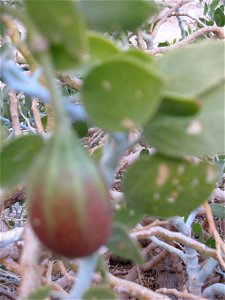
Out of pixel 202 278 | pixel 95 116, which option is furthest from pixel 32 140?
pixel 202 278

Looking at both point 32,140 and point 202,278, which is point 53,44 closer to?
point 32,140

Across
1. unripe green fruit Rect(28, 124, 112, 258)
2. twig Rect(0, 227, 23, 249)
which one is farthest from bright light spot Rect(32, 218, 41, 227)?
twig Rect(0, 227, 23, 249)

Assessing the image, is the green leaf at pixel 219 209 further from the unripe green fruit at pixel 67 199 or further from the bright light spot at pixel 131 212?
the unripe green fruit at pixel 67 199

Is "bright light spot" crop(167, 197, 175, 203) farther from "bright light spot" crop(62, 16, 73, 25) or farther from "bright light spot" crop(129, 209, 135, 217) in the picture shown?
"bright light spot" crop(62, 16, 73, 25)

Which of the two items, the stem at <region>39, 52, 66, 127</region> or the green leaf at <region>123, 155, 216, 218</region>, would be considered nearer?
the stem at <region>39, 52, 66, 127</region>

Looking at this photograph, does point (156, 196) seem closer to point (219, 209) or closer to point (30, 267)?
point (30, 267)

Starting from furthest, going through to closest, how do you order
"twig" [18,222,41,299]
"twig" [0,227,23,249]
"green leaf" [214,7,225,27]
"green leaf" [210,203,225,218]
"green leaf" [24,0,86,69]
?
"green leaf" [214,7,225,27], "green leaf" [210,203,225,218], "twig" [0,227,23,249], "twig" [18,222,41,299], "green leaf" [24,0,86,69]

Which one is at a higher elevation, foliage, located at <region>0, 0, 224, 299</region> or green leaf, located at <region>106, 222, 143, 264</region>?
foliage, located at <region>0, 0, 224, 299</region>

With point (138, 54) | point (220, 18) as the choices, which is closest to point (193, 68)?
point (138, 54)
